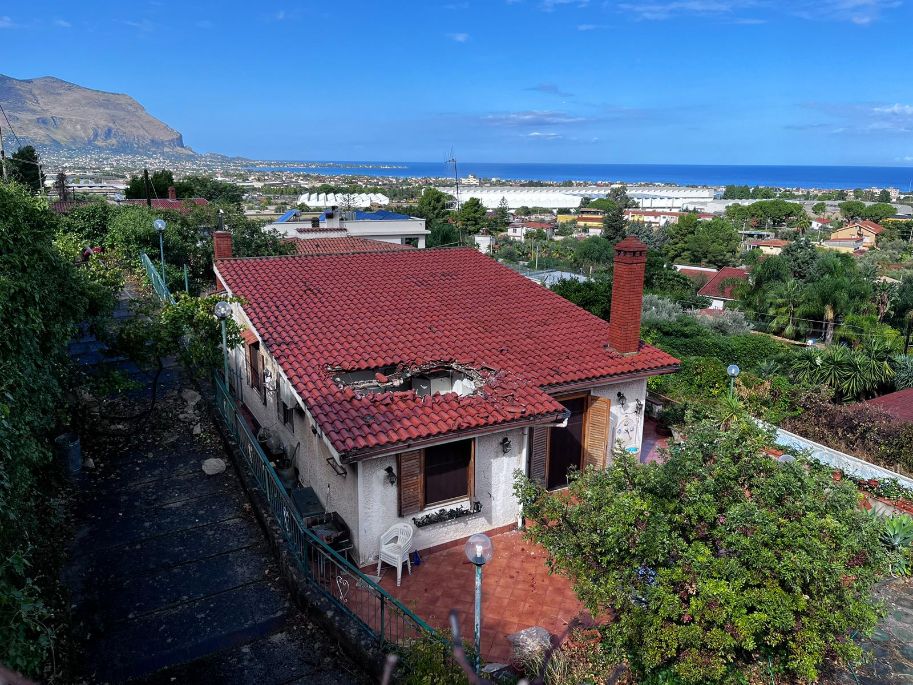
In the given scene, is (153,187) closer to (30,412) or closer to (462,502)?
(462,502)

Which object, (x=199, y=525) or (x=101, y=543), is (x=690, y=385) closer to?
(x=199, y=525)

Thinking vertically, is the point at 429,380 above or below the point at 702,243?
above

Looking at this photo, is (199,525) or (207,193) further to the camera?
(207,193)

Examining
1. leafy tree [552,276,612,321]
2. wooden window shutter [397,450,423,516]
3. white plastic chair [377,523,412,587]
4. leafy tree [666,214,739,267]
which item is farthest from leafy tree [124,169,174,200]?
leafy tree [666,214,739,267]

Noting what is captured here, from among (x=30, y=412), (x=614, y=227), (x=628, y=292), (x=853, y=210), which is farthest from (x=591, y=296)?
(x=853, y=210)

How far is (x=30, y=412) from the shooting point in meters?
7.61

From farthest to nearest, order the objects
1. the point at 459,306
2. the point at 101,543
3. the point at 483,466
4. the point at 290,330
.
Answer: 1. the point at 459,306
2. the point at 290,330
3. the point at 483,466
4. the point at 101,543

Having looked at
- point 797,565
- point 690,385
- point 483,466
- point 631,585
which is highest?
point 797,565

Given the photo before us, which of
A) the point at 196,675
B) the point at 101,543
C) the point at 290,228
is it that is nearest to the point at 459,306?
the point at 101,543

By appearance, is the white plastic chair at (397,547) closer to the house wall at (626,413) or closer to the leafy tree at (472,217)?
the house wall at (626,413)

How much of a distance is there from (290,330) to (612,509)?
8.28 m

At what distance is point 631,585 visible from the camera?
6422 millimetres

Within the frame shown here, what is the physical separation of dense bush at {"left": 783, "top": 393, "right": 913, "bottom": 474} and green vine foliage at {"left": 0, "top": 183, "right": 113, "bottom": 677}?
17757 mm

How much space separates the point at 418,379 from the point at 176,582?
17.5ft
